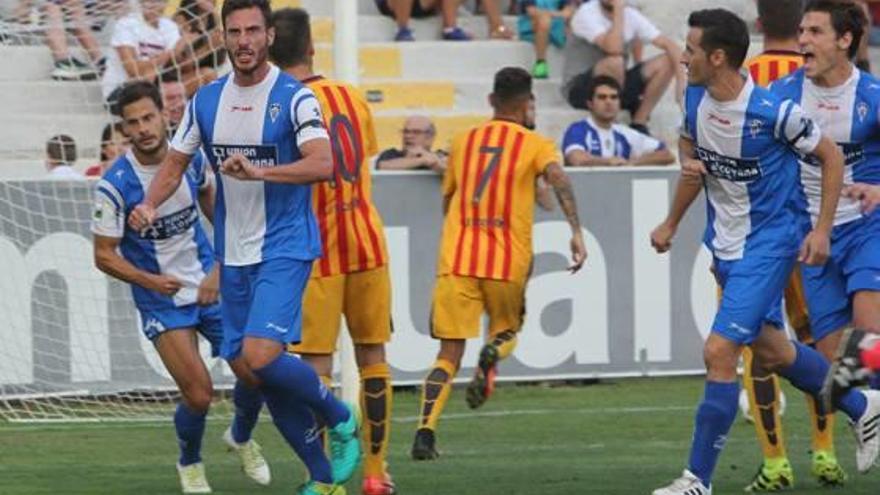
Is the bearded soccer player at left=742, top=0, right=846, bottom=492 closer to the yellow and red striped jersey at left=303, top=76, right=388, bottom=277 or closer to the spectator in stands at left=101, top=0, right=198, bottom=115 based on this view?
the yellow and red striped jersey at left=303, top=76, right=388, bottom=277

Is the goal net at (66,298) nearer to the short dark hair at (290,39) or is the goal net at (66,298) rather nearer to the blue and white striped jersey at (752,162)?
the short dark hair at (290,39)

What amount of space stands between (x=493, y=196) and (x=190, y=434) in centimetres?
284

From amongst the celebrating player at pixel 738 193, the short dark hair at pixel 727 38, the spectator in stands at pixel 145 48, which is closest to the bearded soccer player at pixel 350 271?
the celebrating player at pixel 738 193

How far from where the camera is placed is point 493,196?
13031 millimetres

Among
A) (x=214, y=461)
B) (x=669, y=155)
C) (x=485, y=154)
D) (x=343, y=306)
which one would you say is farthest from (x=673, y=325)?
(x=343, y=306)

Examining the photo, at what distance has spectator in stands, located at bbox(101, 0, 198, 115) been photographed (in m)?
16.1

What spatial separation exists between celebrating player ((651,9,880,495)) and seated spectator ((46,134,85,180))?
686 centimetres

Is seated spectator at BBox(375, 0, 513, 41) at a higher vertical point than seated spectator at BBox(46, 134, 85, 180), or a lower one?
higher

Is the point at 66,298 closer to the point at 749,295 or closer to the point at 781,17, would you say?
the point at 781,17

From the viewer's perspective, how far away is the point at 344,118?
10703 millimetres

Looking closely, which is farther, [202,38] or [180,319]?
[202,38]

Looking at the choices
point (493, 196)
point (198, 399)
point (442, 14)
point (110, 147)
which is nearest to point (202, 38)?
point (110, 147)

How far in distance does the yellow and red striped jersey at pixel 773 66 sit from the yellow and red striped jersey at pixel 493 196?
1.85 metres

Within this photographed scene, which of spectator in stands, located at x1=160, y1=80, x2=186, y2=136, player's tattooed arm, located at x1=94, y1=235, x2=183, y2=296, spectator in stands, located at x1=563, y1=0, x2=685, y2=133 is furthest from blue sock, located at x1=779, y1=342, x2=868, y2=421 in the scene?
spectator in stands, located at x1=563, y1=0, x2=685, y2=133
